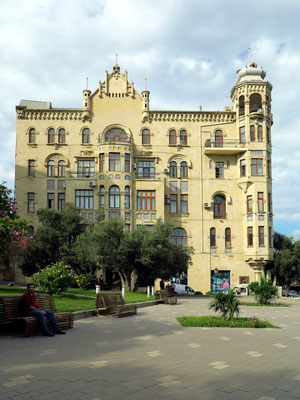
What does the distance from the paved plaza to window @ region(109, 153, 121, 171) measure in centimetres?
2955

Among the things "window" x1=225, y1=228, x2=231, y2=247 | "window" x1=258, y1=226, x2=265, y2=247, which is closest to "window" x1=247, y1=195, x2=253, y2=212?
"window" x1=258, y1=226, x2=265, y2=247

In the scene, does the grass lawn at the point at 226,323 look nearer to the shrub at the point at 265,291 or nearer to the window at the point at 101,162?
the shrub at the point at 265,291

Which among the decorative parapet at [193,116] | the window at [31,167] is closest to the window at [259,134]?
the decorative parapet at [193,116]

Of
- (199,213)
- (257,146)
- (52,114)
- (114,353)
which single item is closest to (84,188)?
(52,114)

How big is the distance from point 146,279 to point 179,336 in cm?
2084

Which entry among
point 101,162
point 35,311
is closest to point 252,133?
point 101,162

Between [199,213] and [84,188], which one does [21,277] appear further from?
[199,213]

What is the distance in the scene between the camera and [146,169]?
4288 cm

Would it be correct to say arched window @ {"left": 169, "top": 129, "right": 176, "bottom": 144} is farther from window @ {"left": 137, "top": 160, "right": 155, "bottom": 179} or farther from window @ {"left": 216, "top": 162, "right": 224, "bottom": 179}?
window @ {"left": 216, "top": 162, "right": 224, "bottom": 179}

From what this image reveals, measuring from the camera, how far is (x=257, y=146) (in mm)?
42094

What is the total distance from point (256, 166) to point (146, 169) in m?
11.2

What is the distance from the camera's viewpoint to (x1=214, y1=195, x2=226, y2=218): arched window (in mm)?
43000

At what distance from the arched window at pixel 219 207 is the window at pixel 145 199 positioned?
22.3 feet

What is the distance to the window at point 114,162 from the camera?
41.1 m
